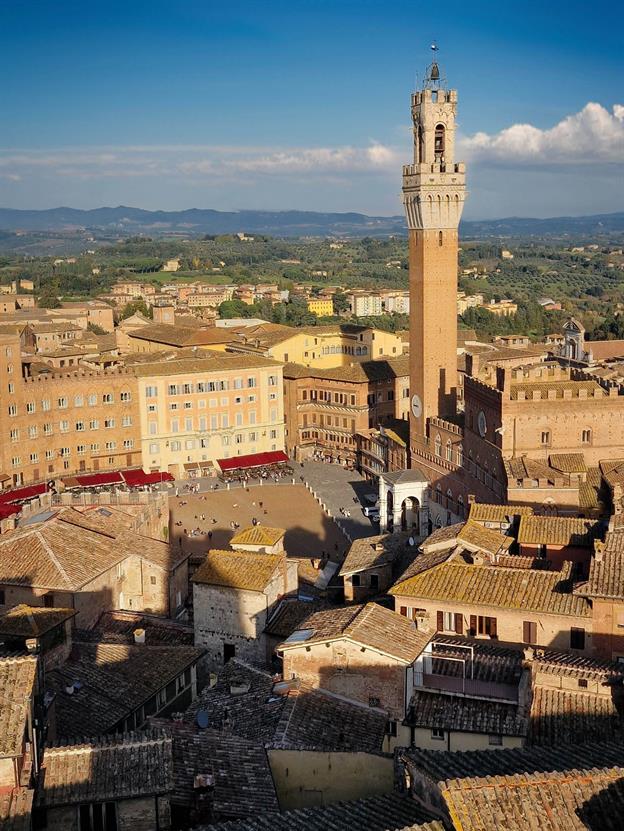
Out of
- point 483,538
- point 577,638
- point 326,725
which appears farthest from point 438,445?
point 326,725

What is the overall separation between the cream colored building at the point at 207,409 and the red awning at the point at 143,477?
3.63 feet

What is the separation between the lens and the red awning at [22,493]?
5220 cm

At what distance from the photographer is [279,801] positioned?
16.1 m

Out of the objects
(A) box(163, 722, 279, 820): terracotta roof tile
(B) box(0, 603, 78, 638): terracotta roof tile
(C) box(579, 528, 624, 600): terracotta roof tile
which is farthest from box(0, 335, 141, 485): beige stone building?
(A) box(163, 722, 279, 820): terracotta roof tile

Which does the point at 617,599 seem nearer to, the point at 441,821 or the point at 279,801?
the point at 279,801

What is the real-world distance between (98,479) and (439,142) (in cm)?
2573

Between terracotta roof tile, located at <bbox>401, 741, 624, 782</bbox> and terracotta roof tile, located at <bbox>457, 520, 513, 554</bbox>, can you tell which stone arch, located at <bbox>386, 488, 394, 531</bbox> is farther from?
terracotta roof tile, located at <bbox>401, 741, 624, 782</bbox>

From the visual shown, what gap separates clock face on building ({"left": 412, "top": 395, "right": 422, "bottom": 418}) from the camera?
5413cm

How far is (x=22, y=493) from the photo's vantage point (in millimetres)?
53312

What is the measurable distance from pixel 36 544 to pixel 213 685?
9.09 metres

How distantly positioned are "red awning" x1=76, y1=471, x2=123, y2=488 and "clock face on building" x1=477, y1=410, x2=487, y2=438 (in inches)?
838

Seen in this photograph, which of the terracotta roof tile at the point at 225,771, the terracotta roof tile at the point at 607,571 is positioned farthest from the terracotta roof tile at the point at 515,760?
the terracotta roof tile at the point at 607,571

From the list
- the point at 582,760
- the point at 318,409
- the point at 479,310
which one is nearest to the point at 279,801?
the point at 582,760

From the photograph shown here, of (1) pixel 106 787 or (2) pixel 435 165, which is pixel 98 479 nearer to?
(2) pixel 435 165
